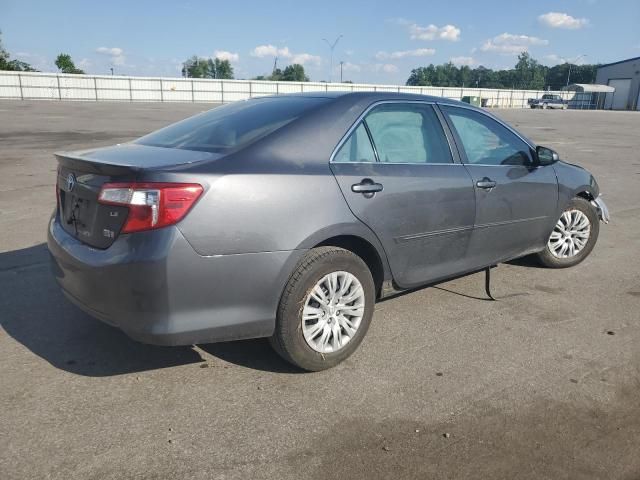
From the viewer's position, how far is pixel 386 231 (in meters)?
3.46

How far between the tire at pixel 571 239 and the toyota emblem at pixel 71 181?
4092mm

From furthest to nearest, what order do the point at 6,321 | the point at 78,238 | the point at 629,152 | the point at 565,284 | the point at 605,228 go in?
1. the point at 629,152
2. the point at 605,228
3. the point at 565,284
4. the point at 6,321
5. the point at 78,238

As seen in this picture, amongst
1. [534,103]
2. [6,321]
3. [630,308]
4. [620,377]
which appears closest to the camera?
[620,377]

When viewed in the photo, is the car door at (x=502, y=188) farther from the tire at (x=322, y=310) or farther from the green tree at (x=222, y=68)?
the green tree at (x=222, y=68)

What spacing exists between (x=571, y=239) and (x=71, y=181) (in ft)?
14.7

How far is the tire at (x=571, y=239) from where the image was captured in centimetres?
522

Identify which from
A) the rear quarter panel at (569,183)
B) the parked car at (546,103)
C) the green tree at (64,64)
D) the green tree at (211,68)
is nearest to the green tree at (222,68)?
the green tree at (211,68)

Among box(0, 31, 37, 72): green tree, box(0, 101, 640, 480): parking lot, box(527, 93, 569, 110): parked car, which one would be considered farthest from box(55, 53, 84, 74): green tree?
box(0, 101, 640, 480): parking lot

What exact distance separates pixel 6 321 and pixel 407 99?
3.25 metres

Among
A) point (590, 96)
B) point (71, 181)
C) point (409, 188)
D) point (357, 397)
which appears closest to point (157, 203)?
point (71, 181)

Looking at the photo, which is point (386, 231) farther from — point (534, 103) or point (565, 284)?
point (534, 103)

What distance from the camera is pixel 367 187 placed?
3336 millimetres

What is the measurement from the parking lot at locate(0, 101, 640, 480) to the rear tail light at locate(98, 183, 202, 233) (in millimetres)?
988

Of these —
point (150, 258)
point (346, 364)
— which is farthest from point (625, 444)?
point (150, 258)
